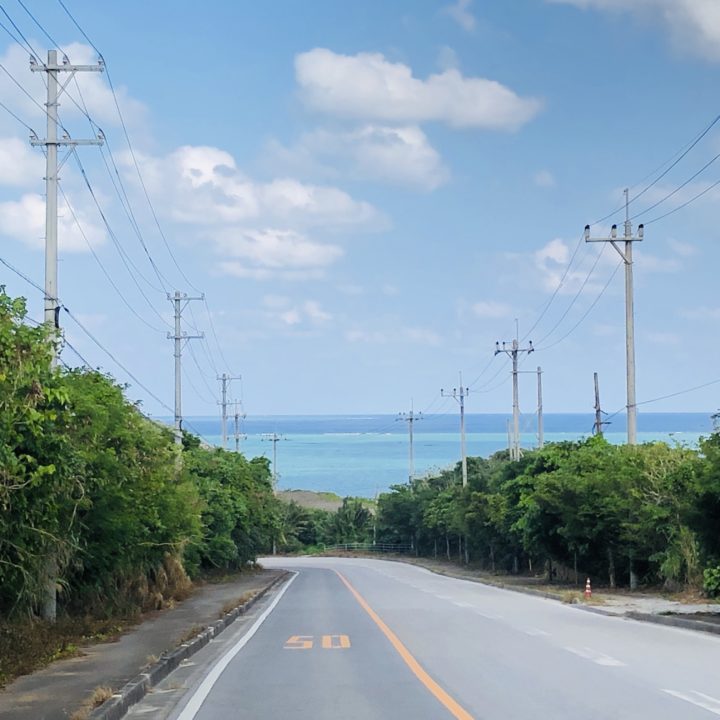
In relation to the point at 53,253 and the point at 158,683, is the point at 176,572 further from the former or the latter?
the point at 158,683

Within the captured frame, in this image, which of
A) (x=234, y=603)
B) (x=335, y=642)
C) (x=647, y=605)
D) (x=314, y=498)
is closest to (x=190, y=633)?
(x=335, y=642)

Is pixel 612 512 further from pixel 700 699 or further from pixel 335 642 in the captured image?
pixel 700 699

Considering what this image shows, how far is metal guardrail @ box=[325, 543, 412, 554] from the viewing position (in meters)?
98.8

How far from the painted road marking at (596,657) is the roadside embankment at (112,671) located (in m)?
6.06

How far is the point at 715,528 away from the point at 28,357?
46.7ft

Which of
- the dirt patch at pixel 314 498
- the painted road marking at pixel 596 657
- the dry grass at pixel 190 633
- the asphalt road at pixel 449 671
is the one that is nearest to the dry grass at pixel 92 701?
the asphalt road at pixel 449 671

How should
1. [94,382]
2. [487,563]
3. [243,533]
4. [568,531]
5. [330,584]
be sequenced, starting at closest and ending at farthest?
[94,382] < [568,531] < [330,584] < [243,533] < [487,563]

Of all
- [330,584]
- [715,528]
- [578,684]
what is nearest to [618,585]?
[330,584]

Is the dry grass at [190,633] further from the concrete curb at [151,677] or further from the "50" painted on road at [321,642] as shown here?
the "50" painted on road at [321,642]

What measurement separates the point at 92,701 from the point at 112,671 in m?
3.02

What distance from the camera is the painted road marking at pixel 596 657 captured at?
15062mm

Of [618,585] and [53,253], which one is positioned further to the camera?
[618,585]

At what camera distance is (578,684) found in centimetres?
1300

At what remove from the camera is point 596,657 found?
15.9 meters
